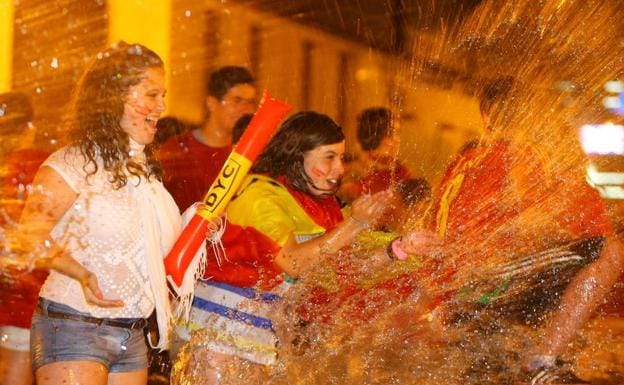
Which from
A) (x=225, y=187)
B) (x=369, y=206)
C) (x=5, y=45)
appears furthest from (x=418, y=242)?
(x=5, y=45)

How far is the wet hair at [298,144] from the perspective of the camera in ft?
15.3

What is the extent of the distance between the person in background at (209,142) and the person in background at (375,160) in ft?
2.93

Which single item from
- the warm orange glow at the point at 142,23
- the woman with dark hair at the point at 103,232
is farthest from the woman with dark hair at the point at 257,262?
the warm orange glow at the point at 142,23

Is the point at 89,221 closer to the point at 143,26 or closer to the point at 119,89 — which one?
the point at 119,89

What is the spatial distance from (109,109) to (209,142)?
6.55ft

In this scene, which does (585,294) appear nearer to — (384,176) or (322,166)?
(384,176)

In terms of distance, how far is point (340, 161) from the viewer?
4723mm

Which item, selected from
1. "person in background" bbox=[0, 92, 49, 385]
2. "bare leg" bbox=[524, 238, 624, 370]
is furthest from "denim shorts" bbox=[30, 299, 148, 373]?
"bare leg" bbox=[524, 238, 624, 370]

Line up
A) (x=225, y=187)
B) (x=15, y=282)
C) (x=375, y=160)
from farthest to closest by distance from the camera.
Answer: (x=375, y=160), (x=15, y=282), (x=225, y=187)

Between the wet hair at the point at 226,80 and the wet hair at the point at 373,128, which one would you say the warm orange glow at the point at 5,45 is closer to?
the wet hair at the point at 226,80

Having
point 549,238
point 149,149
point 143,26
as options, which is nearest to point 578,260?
point 549,238

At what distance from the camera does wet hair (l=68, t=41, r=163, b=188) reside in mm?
3781

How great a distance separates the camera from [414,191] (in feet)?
19.0

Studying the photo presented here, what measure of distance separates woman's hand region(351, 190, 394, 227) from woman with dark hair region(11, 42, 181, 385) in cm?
88
